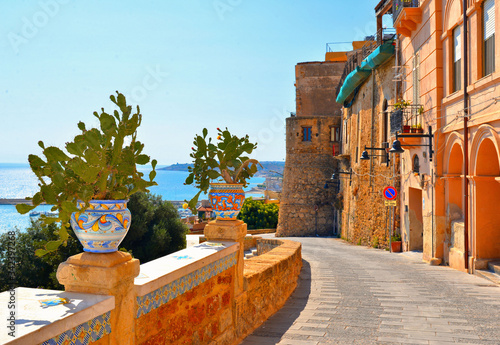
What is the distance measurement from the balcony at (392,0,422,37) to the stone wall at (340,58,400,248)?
11.2 ft

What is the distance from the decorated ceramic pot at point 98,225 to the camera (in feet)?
10.2

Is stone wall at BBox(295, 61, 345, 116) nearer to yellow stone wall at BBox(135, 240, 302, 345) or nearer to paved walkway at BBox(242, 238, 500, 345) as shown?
paved walkway at BBox(242, 238, 500, 345)

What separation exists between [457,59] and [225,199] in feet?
29.6

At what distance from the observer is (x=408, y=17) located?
566 inches

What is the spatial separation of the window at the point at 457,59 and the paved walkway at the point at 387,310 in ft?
16.1

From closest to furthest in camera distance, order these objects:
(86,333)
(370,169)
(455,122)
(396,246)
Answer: (86,333), (455,122), (396,246), (370,169)

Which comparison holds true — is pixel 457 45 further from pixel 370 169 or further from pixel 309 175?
pixel 309 175

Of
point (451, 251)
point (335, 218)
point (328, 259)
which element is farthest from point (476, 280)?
point (335, 218)

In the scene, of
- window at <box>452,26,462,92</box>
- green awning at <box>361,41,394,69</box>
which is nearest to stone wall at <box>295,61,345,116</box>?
green awning at <box>361,41,394,69</box>

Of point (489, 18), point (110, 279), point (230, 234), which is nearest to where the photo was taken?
point (110, 279)

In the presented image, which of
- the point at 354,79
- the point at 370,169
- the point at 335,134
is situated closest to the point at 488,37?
the point at 370,169

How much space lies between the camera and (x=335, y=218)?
114 feet

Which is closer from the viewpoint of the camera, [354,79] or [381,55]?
[381,55]

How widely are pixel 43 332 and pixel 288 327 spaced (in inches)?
175
